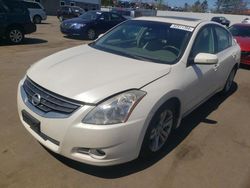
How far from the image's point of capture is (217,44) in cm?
490

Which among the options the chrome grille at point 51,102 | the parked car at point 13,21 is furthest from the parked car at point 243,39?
the parked car at point 13,21

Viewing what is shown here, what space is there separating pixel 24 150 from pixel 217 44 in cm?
360

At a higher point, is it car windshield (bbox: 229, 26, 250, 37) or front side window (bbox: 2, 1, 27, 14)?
front side window (bbox: 2, 1, 27, 14)

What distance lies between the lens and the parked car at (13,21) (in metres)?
10.2

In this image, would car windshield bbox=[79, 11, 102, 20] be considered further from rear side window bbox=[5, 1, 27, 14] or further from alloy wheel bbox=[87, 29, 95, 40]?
rear side window bbox=[5, 1, 27, 14]

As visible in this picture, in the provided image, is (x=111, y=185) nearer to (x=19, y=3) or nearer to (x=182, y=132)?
(x=182, y=132)

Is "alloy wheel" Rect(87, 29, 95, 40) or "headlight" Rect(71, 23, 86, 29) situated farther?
"alloy wheel" Rect(87, 29, 95, 40)

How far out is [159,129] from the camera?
11.0 ft

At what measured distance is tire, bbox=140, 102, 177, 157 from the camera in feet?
10.0

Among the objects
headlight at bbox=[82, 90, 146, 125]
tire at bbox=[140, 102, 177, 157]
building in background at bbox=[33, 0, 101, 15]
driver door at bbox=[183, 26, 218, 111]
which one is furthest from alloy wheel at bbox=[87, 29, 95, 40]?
building in background at bbox=[33, 0, 101, 15]

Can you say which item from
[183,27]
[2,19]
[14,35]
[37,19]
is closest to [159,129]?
[183,27]

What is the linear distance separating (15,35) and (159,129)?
908 centimetres

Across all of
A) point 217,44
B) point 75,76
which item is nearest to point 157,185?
point 75,76

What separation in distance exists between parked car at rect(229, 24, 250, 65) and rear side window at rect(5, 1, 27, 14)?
8.06 m
